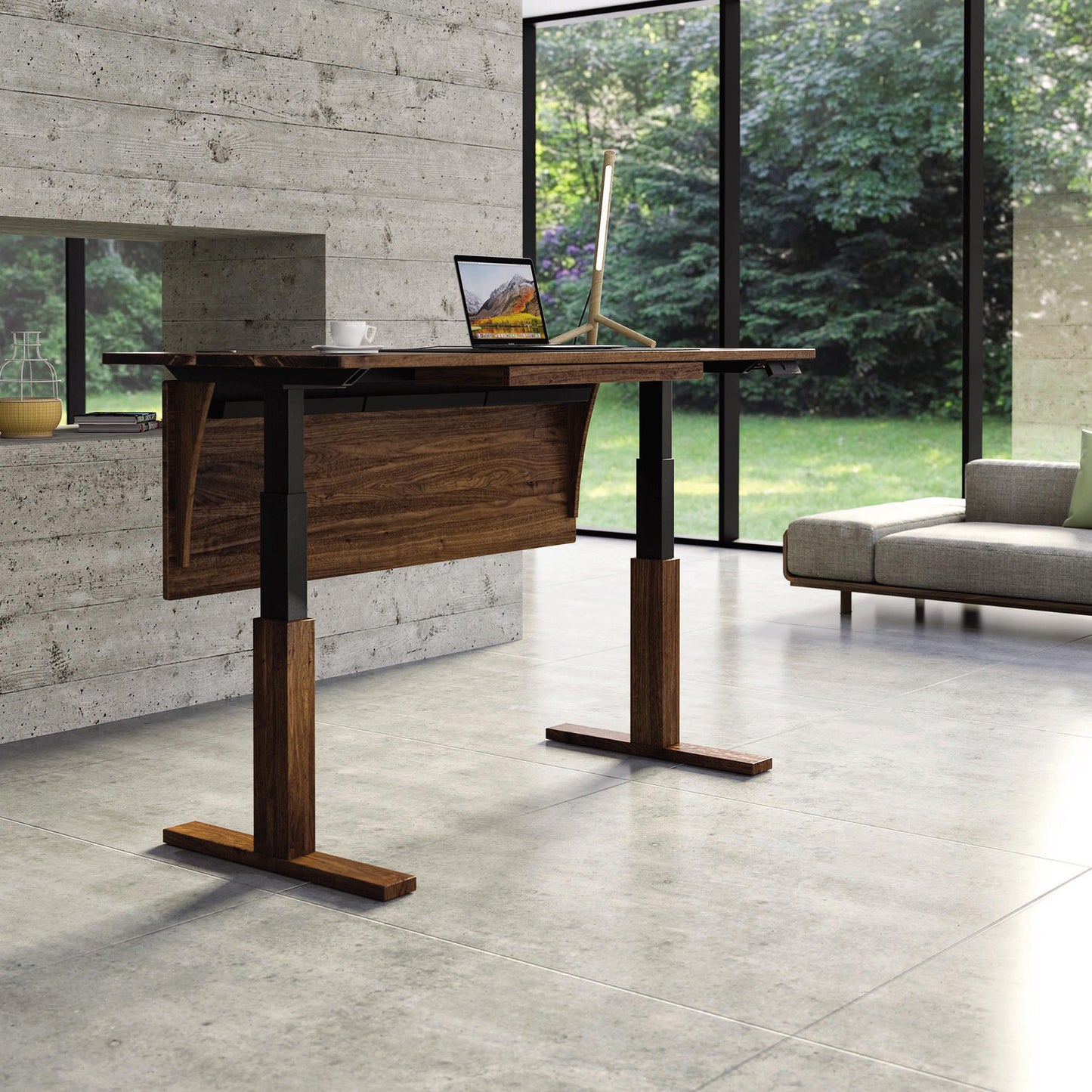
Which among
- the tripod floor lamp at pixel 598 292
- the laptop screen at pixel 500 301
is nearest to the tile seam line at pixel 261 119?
the tripod floor lamp at pixel 598 292

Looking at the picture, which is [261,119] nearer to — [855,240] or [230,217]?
[230,217]

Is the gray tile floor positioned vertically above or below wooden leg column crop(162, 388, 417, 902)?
below

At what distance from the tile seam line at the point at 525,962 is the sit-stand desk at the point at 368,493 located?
9 cm

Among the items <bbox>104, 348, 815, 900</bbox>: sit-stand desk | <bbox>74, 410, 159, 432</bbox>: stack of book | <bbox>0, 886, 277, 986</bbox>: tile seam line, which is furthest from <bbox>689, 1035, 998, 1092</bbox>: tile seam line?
<bbox>74, 410, 159, 432</bbox>: stack of book

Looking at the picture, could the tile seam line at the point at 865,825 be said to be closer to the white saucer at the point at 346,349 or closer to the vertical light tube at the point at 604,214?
the white saucer at the point at 346,349

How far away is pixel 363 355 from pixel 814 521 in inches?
140

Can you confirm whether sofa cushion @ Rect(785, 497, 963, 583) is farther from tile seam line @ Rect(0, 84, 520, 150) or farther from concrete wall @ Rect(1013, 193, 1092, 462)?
tile seam line @ Rect(0, 84, 520, 150)

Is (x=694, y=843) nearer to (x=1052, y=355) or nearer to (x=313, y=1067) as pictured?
(x=313, y=1067)

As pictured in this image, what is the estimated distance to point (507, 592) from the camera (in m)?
5.86

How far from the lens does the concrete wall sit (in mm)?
7234

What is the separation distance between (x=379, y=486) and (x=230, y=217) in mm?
1133

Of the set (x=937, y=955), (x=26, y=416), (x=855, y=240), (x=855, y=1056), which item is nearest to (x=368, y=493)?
(x=26, y=416)

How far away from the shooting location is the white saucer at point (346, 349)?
121 inches

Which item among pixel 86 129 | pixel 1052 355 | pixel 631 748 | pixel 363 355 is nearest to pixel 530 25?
pixel 1052 355
